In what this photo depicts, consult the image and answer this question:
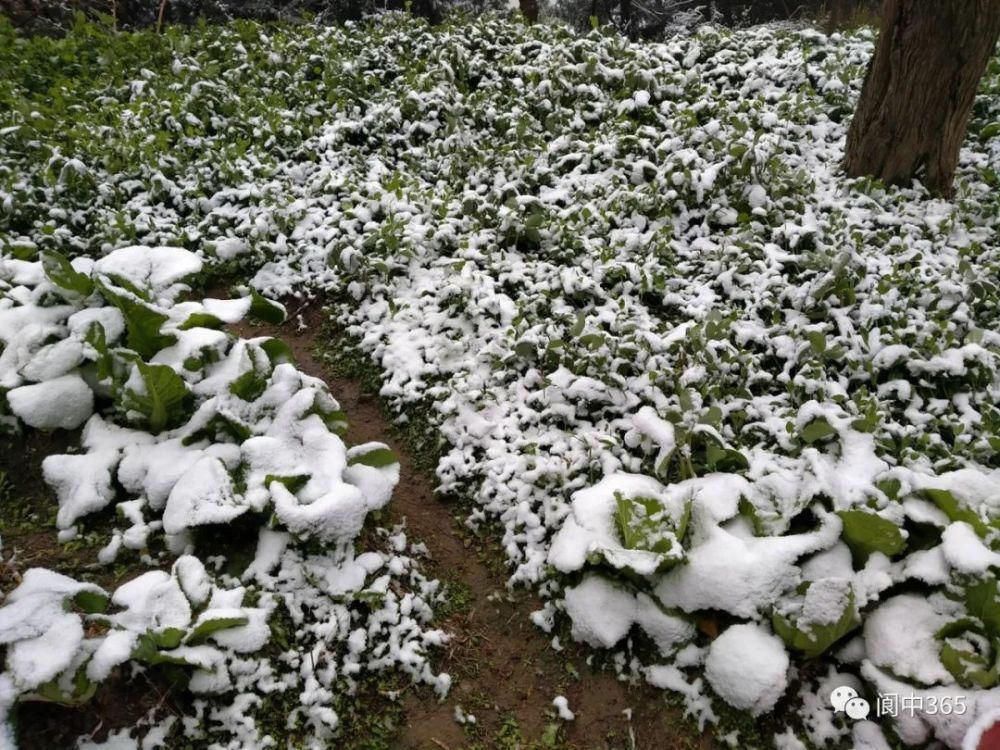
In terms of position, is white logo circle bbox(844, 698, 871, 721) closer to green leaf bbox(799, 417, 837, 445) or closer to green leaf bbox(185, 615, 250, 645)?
green leaf bbox(799, 417, 837, 445)

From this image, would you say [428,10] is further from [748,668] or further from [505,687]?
[748,668]

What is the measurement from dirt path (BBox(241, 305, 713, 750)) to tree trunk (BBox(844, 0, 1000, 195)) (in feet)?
13.8

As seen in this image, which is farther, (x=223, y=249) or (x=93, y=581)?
(x=223, y=249)

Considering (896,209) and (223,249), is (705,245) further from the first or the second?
(223,249)

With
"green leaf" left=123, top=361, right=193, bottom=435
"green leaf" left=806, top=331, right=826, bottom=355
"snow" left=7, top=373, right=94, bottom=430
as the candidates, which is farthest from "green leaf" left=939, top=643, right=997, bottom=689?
"snow" left=7, top=373, right=94, bottom=430

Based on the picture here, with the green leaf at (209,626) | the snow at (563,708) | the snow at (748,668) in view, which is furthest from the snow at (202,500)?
the snow at (748,668)

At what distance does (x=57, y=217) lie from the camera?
503 cm

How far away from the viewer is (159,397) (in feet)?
9.91

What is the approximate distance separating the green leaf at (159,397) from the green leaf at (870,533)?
2909 mm

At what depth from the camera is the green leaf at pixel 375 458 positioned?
314 centimetres

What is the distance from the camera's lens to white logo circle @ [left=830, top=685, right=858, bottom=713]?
2.51 m

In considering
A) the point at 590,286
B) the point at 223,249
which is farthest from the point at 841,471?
the point at 223,249

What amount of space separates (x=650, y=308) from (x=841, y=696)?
2.51 m

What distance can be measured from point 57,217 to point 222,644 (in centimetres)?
411
